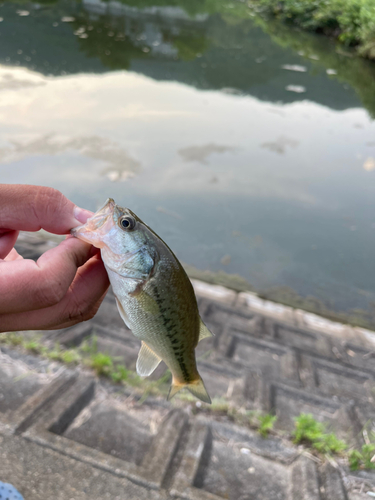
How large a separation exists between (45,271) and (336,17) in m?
22.5

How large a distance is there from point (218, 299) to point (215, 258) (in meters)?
1.01

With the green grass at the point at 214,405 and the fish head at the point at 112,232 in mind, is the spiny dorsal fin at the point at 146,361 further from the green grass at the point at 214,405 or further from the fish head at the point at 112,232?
the green grass at the point at 214,405

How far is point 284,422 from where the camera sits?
7.77ft

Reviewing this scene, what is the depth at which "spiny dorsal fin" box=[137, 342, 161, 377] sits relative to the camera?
1.49 metres

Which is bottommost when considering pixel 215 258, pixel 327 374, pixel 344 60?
pixel 215 258

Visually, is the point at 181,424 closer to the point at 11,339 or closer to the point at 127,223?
the point at 11,339

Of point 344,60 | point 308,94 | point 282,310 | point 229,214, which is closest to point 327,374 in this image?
point 282,310

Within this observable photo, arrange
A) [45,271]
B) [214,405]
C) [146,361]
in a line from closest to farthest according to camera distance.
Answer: [45,271], [146,361], [214,405]

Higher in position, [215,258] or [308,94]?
[308,94]

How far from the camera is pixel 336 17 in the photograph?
18.4 metres

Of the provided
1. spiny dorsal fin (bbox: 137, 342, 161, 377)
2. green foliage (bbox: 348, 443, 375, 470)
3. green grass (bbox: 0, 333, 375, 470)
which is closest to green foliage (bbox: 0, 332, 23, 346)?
green grass (bbox: 0, 333, 375, 470)

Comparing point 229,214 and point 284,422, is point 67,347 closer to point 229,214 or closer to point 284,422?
point 284,422

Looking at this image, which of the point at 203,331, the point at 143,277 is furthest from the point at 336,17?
the point at 143,277

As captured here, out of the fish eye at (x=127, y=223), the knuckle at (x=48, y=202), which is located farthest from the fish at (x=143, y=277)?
the knuckle at (x=48, y=202)
